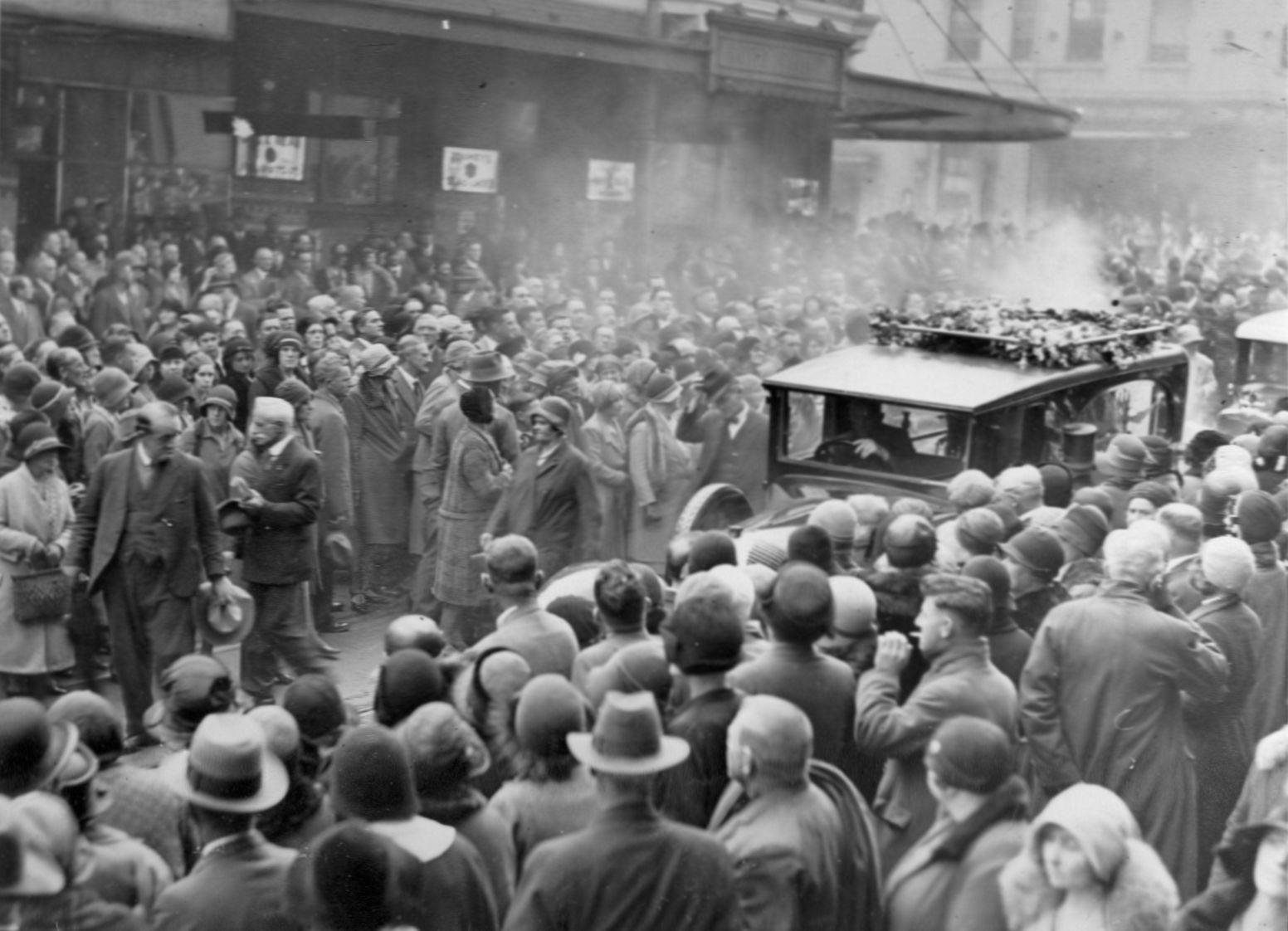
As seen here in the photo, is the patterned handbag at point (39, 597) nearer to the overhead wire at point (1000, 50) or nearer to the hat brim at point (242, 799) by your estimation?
the hat brim at point (242, 799)

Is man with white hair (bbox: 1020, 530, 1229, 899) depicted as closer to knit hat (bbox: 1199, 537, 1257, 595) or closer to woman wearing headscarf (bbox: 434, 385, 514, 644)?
knit hat (bbox: 1199, 537, 1257, 595)

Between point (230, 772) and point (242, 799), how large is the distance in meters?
0.07

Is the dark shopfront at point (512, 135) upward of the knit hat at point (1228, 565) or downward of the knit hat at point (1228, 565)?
upward

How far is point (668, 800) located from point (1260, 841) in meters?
1.63

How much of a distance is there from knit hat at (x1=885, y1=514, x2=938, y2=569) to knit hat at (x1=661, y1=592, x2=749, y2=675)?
Result: 44.4 inches

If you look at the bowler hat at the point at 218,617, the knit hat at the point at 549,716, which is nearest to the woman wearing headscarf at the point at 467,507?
the bowler hat at the point at 218,617

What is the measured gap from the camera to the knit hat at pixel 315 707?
14.4 ft

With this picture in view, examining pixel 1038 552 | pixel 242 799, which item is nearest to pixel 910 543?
pixel 1038 552

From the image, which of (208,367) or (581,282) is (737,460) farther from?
(581,282)

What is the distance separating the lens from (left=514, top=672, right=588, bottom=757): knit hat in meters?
4.18

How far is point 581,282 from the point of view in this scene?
60.3 ft

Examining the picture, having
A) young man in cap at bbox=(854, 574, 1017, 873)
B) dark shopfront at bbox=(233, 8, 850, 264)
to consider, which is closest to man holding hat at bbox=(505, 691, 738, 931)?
young man in cap at bbox=(854, 574, 1017, 873)

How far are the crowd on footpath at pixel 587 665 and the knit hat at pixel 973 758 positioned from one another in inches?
0.4

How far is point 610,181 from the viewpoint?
63.1 feet
